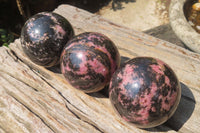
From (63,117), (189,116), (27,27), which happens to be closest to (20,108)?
(63,117)

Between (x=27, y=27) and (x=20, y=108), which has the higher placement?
(x=27, y=27)

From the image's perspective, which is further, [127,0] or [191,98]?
[127,0]

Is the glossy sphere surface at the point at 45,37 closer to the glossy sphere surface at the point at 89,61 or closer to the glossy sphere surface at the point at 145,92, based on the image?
the glossy sphere surface at the point at 89,61

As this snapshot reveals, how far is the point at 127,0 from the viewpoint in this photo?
197 inches

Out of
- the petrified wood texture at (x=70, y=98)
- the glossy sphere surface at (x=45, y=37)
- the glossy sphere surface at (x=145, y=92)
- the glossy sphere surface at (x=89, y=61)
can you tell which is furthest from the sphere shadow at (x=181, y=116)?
the glossy sphere surface at (x=45, y=37)

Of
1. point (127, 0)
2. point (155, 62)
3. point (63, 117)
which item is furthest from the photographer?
point (127, 0)

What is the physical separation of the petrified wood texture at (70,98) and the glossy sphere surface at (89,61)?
10.9 inches

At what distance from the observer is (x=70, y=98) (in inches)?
77.0

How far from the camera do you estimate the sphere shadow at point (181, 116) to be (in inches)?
66.4

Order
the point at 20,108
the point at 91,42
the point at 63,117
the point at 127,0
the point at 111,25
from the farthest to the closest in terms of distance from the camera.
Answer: the point at 127,0 → the point at 111,25 → the point at 20,108 → the point at 63,117 → the point at 91,42

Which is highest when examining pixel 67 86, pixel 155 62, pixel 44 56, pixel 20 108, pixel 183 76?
pixel 155 62

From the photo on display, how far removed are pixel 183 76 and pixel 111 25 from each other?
3.61 ft

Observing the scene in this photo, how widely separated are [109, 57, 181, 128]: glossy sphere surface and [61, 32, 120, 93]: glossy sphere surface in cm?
17

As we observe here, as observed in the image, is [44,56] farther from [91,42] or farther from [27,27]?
[91,42]
